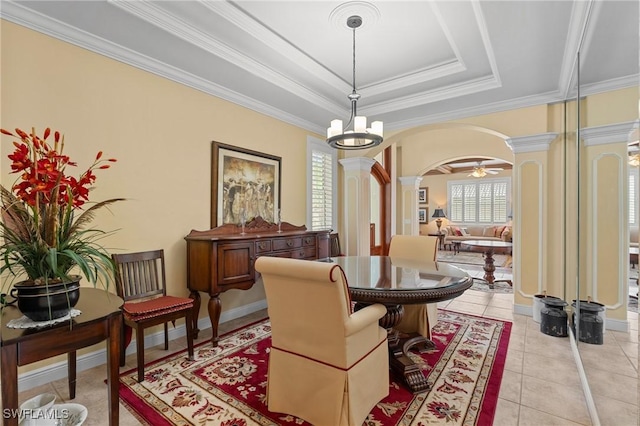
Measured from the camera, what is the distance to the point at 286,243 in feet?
12.0

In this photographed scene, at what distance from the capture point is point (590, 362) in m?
2.17

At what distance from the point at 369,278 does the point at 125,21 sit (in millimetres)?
2611

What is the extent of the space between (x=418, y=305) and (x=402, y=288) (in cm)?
100

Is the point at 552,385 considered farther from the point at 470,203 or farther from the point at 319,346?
the point at 470,203

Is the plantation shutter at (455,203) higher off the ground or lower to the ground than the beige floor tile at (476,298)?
higher

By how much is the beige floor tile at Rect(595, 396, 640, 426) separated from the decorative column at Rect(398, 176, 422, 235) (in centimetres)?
575

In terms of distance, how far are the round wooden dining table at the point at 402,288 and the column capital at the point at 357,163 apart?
2.56m

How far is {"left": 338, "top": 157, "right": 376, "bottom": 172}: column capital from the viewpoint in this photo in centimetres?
515

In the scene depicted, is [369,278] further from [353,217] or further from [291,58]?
[353,217]

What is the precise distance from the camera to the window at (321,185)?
479 cm

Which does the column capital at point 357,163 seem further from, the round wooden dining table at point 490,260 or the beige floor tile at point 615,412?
the beige floor tile at point 615,412

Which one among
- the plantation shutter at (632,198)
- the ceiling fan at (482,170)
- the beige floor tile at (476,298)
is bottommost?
the beige floor tile at (476,298)

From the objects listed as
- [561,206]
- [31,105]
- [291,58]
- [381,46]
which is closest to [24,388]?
[31,105]

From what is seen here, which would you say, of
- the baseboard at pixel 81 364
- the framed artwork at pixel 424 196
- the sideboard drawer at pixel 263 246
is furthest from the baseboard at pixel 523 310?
the framed artwork at pixel 424 196
